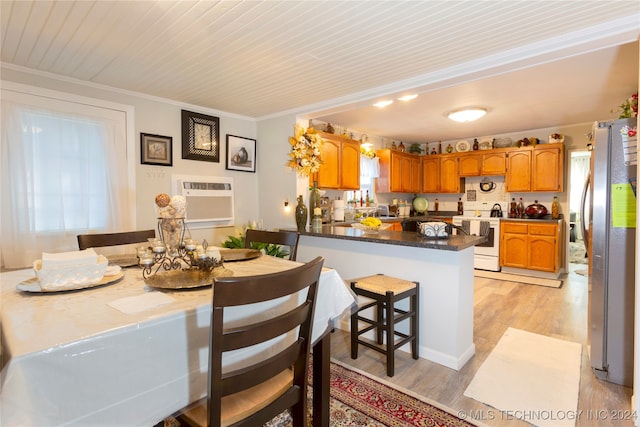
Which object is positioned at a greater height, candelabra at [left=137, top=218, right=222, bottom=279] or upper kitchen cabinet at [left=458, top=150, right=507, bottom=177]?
upper kitchen cabinet at [left=458, top=150, right=507, bottom=177]

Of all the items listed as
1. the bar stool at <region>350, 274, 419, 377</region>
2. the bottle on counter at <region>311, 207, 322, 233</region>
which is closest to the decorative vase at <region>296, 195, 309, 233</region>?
the bottle on counter at <region>311, 207, 322, 233</region>

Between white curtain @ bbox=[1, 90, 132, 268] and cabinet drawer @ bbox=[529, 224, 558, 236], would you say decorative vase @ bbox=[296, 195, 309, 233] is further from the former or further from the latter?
cabinet drawer @ bbox=[529, 224, 558, 236]

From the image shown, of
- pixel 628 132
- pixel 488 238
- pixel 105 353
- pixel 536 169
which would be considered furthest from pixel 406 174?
pixel 105 353

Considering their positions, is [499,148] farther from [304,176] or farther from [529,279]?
[304,176]

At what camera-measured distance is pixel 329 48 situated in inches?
85.5

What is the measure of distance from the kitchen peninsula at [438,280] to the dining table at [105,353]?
4.98ft

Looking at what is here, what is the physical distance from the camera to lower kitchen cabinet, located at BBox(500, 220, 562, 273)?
15.3 ft

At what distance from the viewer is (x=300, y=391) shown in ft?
4.09

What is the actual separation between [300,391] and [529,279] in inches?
189

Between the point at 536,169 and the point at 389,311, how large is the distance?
14.2ft

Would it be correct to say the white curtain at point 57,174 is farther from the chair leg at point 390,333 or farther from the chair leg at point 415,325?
the chair leg at point 415,325

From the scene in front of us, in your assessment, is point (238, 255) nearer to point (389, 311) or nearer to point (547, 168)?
point (389, 311)

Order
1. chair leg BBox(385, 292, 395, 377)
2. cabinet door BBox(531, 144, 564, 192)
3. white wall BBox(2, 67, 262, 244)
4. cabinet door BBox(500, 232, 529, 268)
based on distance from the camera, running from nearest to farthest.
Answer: chair leg BBox(385, 292, 395, 377), white wall BBox(2, 67, 262, 244), cabinet door BBox(531, 144, 564, 192), cabinet door BBox(500, 232, 529, 268)

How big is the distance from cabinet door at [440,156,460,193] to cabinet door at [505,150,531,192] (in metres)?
0.86
